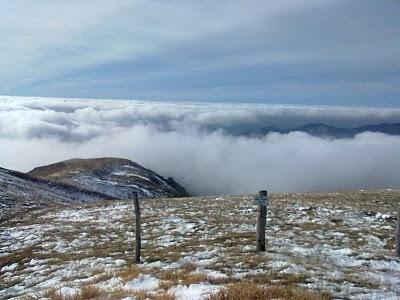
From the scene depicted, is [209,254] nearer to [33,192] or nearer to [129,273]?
[129,273]

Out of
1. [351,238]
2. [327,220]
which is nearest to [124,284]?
[351,238]

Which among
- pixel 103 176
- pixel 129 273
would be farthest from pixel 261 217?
pixel 103 176

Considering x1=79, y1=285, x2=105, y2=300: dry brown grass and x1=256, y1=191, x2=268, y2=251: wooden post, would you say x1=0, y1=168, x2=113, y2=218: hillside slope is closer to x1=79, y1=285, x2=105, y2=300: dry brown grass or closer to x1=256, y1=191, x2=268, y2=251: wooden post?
x1=256, y1=191, x2=268, y2=251: wooden post

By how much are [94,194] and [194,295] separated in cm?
11513

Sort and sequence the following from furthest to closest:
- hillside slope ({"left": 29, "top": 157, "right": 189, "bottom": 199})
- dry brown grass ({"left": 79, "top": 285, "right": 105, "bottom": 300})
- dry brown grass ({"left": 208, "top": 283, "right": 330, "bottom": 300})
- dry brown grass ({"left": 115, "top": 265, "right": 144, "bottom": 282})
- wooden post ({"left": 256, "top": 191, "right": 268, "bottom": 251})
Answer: hillside slope ({"left": 29, "top": 157, "right": 189, "bottom": 199}), wooden post ({"left": 256, "top": 191, "right": 268, "bottom": 251}), dry brown grass ({"left": 115, "top": 265, "right": 144, "bottom": 282}), dry brown grass ({"left": 79, "top": 285, "right": 105, "bottom": 300}), dry brown grass ({"left": 208, "top": 283, "right": 330, "bottom": 300})

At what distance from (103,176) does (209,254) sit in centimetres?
15224

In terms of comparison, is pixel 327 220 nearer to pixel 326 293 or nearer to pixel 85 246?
pixel 85 246

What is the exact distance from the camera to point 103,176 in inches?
6629

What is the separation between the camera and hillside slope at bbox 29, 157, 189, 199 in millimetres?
145087

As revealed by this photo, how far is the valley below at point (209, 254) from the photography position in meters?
13.9

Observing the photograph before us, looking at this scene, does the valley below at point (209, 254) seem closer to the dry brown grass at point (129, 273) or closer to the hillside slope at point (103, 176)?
the dry brown grass at point (129, 273)

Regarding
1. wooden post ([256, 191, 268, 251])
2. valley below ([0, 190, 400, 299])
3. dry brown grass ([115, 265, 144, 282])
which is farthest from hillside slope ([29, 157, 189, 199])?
dry brown grass ([115, 265, 144, 282])

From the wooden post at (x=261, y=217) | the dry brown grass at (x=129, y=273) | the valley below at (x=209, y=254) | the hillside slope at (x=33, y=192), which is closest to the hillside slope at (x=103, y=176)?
the hillside slope at (x=33, y=192)

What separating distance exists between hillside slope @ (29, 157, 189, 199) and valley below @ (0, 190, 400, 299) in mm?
104947
